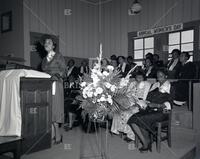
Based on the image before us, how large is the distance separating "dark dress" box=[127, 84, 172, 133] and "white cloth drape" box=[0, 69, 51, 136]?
1.34 m

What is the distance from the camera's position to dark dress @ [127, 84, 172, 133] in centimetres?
266

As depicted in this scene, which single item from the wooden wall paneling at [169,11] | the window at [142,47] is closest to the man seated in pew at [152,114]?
the wooden wall paneling at [169,11]

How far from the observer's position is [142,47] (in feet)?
19.7

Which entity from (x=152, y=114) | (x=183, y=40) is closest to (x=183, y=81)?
(x=152, y=114)

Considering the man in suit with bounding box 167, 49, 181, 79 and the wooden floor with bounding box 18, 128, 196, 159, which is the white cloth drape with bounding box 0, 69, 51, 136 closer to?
the wooden floor with bounding box 18, 128, 196, 159

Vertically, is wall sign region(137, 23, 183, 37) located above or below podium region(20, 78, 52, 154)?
above

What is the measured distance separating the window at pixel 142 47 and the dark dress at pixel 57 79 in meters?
3.56

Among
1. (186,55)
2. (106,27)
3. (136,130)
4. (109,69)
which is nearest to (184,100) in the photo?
(186,55)

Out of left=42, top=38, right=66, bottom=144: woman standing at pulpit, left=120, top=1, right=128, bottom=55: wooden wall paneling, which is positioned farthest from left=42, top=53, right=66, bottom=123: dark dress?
left=120, top=1, right=128, bottom=55: wooden wall paneling

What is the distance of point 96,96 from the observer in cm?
181

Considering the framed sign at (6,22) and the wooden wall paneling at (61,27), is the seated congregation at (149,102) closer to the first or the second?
the wooden wall paneling at (61,27)

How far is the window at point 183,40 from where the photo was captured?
5063mm

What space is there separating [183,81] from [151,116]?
1332mm

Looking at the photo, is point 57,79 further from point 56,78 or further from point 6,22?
point 6,22
